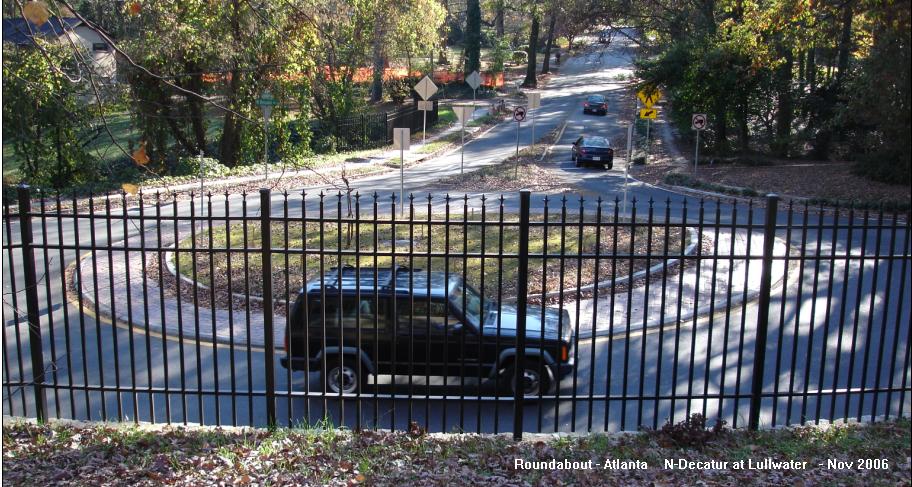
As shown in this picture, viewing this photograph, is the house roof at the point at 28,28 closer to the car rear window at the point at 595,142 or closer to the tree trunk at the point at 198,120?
the tree trunk at the point at 198,120

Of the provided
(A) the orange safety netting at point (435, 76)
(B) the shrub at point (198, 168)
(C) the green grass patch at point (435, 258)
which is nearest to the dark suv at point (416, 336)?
(C) the green grass patch at point (435, 258)

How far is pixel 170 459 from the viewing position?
18.4 ft

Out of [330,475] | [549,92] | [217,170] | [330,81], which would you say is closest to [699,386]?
[330,475]

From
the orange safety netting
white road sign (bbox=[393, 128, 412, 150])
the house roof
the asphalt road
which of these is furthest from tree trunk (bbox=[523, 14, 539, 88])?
the house roof

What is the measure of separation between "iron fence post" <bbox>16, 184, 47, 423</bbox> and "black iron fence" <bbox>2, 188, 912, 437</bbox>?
0.02 m

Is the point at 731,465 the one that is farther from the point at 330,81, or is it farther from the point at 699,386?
the point at 330,81

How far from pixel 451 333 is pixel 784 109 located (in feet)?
91.3

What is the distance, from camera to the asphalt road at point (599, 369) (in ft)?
20.7

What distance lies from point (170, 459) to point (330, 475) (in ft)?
3.90

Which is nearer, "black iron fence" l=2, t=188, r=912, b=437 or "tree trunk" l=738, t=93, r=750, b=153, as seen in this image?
"black iron fence" l=2, t=188, r=912, b=437

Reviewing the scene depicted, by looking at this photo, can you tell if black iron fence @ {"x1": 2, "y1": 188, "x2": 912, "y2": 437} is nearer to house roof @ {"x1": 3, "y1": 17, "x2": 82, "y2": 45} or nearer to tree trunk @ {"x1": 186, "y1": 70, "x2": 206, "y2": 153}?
house roof @ {"x1": 3, "y1": 17, "x2": 82, "y2": 45}

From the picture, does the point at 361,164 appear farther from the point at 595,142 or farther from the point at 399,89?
the point at 399,89

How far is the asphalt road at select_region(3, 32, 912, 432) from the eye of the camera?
249 inches

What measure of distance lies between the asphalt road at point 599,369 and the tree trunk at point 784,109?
557 inches
